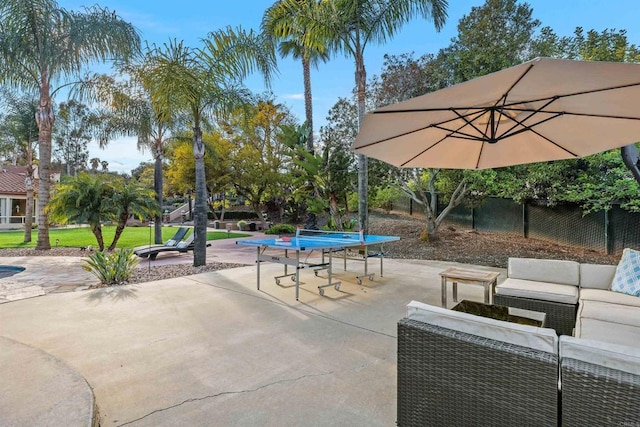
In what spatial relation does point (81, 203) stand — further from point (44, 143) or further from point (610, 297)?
point (610, 297)

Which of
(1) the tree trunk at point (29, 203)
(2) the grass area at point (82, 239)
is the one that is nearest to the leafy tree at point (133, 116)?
(2) the grass area at point (82, 239)

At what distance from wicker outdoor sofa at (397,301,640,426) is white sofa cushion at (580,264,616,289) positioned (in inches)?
135

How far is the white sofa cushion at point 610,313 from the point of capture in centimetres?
309

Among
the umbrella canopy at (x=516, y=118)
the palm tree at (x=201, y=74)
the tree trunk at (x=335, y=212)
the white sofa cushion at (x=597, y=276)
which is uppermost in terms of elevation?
the palm tree at (x=201, y=74)

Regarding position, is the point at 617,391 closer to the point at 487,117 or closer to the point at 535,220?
the point at 487,117

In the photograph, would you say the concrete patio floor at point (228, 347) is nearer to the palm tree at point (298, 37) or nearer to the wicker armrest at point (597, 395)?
the wicker armrest at point (597, 395)

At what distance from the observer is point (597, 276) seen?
4.31 m

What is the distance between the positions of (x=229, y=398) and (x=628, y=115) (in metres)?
4.42

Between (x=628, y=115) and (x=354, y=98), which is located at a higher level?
(x=354, y=98)

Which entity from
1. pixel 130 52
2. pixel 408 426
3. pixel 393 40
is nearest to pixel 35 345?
pixel 408 426

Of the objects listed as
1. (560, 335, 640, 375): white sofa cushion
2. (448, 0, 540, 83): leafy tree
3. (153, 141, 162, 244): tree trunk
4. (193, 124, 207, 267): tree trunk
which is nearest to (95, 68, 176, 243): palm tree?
(153, 141, 162, 244): tree trunk

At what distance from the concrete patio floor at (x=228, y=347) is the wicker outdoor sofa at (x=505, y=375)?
0.53 meters

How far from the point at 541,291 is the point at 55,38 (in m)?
13.9

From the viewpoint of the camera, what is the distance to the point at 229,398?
258 cm
